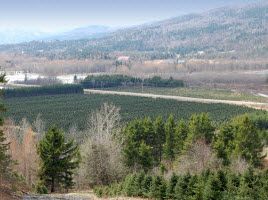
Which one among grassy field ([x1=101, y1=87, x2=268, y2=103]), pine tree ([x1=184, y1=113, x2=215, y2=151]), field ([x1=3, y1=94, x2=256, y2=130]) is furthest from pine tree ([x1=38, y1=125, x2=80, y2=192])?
grassy field ([x1=101, y1=87, x2=268, y2=103])

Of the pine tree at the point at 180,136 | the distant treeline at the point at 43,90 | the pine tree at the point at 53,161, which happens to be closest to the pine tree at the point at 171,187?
the pine tree at the point at 53,161

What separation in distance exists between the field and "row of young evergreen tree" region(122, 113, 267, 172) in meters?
17.5

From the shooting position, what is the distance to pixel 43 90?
7581cm

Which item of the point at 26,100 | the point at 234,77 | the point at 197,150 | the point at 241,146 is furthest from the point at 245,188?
the point at 234,77

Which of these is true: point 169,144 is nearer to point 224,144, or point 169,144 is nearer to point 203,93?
point 224,144

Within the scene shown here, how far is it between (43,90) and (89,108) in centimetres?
2143

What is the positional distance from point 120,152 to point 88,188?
3.80 meters

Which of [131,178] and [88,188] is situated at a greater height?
[131,178]

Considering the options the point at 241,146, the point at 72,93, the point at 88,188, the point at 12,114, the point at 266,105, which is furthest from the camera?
the point at 72,93

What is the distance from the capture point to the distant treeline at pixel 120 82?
89.0 metres

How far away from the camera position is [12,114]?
5241 cm

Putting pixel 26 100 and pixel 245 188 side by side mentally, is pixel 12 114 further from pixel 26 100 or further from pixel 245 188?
pixel 245 188

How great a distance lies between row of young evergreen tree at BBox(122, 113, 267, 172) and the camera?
24375 millimetres

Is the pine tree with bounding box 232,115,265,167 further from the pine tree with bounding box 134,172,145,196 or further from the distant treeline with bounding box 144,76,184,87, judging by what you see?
the distant treeline with bounding box 144,76,184,87
